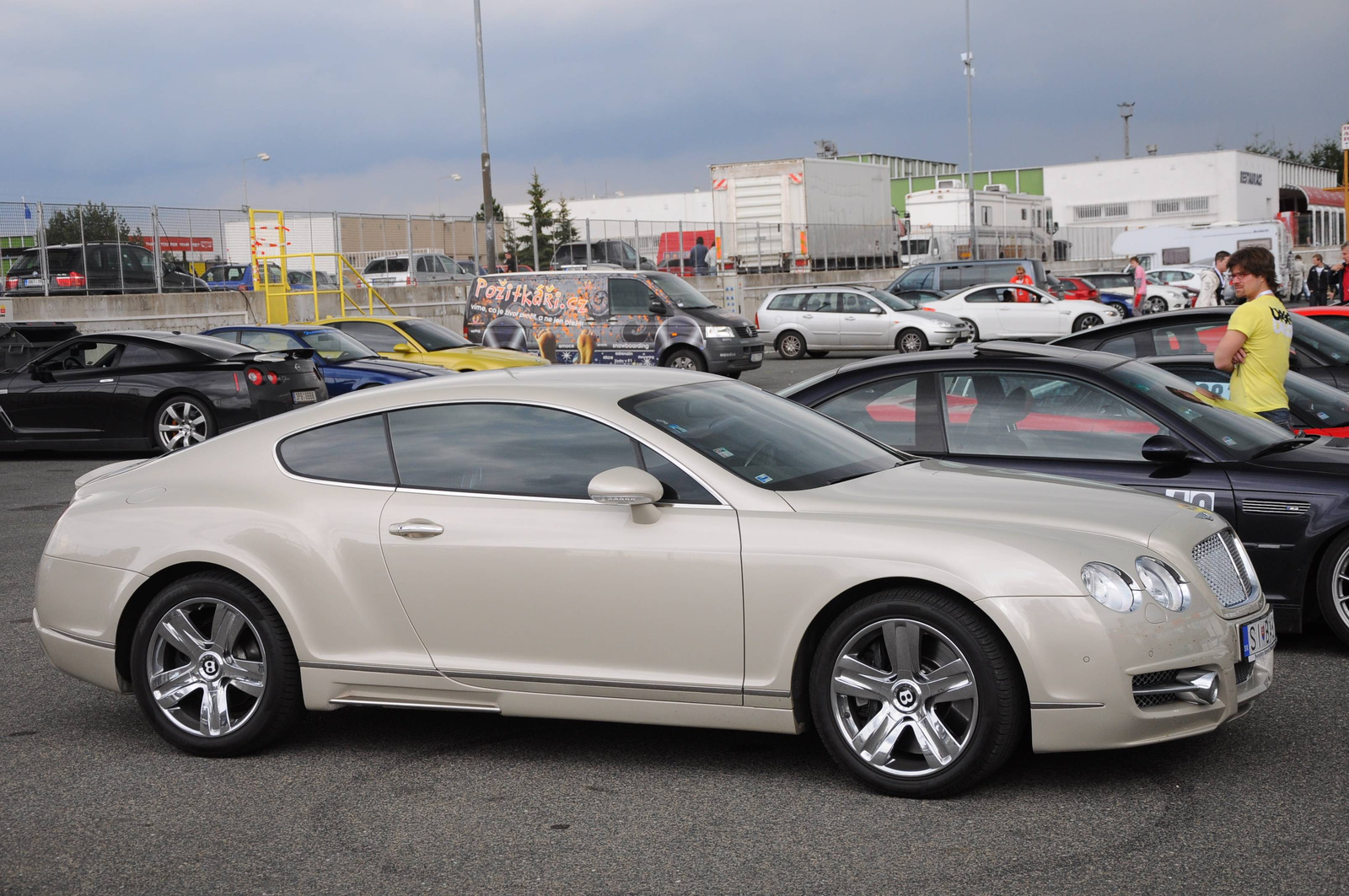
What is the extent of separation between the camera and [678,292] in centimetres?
2247

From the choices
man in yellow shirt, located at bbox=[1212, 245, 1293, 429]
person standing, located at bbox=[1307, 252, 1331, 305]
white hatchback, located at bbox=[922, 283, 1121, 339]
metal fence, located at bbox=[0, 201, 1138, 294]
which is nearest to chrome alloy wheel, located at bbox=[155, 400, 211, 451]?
man in yellow shirt, located at bbox=[1212, 245, 1293, 429]

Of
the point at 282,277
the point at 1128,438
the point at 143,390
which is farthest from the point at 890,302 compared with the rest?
the point at 1128,438

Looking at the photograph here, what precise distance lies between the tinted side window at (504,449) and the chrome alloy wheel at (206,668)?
33.3 inches

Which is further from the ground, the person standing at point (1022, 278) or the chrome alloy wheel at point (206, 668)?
the person standing at point (1022, 278)

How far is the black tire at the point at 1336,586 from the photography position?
573 centimetres

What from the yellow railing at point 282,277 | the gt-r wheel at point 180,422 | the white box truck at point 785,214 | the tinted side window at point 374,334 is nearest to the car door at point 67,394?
the gt-r wheel at point 180,422

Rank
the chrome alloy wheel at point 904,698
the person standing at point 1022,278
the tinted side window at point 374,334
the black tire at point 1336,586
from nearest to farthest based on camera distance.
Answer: the chrome alloy wheel at point 904,698 → the black tire at point 1336,586 → the tinted side window at point 374,334 → the person standing at point 1022,278

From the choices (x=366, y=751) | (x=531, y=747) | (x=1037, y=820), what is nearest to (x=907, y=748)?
(x=1037, y=820)

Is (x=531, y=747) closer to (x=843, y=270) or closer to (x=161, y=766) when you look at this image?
(x=161, y=766)

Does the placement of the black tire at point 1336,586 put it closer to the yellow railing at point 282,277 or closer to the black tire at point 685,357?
the black tire at point 685,357

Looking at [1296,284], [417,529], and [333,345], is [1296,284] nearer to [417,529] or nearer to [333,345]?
[333,345]

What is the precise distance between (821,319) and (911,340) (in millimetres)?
2127

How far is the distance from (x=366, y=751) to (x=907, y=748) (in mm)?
2031

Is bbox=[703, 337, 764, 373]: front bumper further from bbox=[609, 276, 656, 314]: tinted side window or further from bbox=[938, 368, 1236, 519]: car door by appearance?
bbox=[938, 368, 1236, 519]: car door
